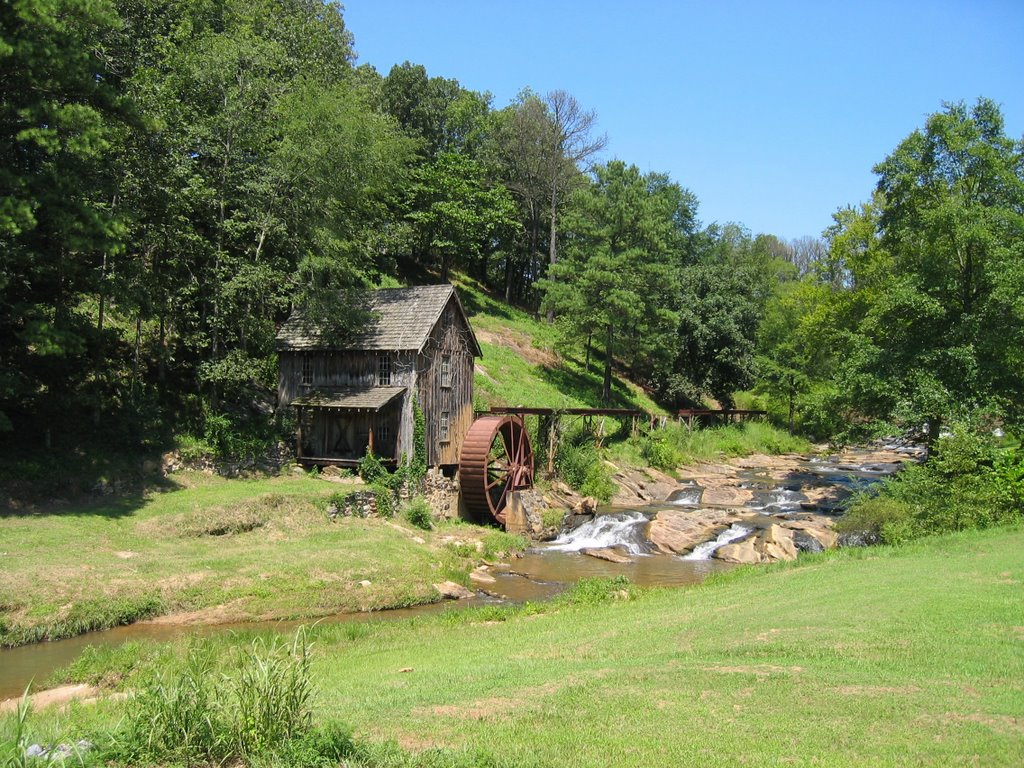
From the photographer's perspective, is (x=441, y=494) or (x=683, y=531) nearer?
(x=683, y=531)

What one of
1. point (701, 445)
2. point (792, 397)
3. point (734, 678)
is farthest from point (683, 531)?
point (792, 397)

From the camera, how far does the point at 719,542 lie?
81.8 feet

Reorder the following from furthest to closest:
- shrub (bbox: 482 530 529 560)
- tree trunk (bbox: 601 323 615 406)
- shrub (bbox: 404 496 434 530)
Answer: tree trunk (bbox: 601 323 615 406) < shrub (bbox: 404 496 434 530) < shrub (bbox: 482 530 529 560)

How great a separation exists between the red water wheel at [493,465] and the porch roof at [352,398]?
339cm

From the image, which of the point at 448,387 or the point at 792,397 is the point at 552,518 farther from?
the point at 792,397

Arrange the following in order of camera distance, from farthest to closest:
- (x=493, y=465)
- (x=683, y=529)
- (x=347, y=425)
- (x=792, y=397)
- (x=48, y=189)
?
(x=792, y=397)
(x=493, y=465)
(x=347, y=425)
(x=683, y=529)
(x=48, y=189)

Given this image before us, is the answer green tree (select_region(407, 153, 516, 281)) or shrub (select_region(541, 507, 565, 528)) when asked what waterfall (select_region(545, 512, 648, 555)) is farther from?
green tree (select_region(407, 153, 516, 281))

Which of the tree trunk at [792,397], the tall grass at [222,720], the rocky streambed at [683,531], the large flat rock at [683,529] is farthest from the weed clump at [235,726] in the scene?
the tree trunk at [792,397]

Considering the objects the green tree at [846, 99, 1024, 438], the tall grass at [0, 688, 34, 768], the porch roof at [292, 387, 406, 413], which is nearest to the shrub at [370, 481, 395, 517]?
the porch roof at [292, 387, 406, 413]

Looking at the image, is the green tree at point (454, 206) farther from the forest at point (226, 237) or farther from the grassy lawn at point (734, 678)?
the grassy lawn at point (734, 678)

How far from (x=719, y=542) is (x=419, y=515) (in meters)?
9.80

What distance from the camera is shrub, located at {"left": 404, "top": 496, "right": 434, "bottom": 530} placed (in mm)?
24672

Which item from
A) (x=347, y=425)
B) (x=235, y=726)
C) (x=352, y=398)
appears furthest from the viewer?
(x=347, y=425)

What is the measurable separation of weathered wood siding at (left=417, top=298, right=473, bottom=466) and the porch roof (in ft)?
4.26
